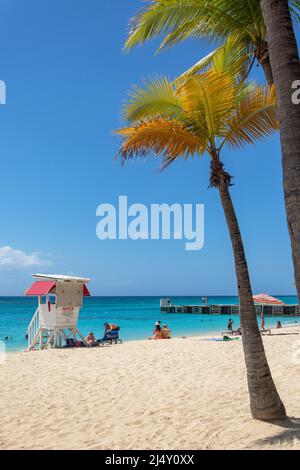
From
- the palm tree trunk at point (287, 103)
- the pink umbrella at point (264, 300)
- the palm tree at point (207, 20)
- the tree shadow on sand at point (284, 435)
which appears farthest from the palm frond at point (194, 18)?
the pink umbrella at point (264, 300)

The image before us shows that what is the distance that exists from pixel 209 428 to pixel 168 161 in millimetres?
4174

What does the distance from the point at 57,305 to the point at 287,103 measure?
15.7 m

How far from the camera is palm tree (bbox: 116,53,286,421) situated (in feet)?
20.5

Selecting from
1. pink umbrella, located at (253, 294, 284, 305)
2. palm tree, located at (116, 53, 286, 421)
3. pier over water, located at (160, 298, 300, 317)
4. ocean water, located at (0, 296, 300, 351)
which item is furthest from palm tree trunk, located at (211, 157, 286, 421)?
pier over water, located at (160, 298, 300, 317)

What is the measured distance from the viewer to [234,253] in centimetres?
634

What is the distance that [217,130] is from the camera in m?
6.78

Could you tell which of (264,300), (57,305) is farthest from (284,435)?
(264,300)

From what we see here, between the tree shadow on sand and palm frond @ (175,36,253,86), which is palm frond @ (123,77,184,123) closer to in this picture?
palm frond @ (175,36,253,86)

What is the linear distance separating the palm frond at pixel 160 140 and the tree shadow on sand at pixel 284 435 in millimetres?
4246

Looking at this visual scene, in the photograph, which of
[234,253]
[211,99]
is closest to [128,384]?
[234,253]

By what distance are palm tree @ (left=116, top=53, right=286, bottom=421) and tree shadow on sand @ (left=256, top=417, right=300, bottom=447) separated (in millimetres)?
158

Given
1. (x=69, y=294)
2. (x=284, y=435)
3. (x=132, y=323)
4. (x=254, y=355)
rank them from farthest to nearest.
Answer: (x=132, y=323), (x=69, y=294), (x=254, y=355), (x=284, y=435)

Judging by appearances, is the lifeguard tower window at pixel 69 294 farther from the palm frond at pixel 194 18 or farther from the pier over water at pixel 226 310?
the pier over water at pixel 226 310

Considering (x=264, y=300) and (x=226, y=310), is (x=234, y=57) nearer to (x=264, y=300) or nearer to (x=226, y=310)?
(x=264, y=300)
